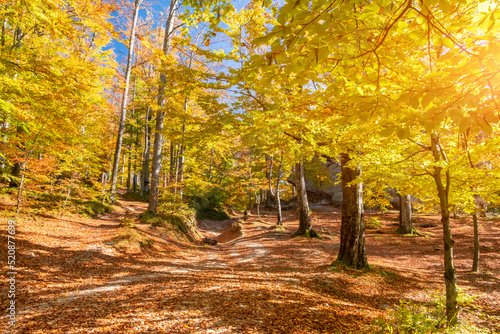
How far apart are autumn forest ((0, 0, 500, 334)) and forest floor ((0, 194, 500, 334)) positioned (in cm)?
5

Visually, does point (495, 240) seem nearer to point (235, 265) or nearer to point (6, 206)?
point (235, 265)

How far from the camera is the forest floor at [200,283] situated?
3301 millimetres

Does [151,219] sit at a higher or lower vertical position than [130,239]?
higher

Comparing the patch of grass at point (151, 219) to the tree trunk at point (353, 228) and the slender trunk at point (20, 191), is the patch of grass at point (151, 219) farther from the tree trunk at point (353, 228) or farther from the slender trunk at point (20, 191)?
the tree trunk at point (353, 228)

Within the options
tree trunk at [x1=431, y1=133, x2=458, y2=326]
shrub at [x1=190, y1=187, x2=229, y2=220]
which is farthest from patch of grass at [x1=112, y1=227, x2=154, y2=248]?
shrub at [x1=190, y1=187, x2=229, y2=220]

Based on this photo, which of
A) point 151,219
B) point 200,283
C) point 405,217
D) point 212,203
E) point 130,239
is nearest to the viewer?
point 200,283

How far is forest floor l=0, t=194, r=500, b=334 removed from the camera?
3301 mm

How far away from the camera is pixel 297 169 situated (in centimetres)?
1187

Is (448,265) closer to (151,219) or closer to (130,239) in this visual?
(130,239)

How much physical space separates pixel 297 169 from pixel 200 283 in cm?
807

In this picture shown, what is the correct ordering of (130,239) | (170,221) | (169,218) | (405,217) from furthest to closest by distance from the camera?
(405,217)
(169,218)
(170,221)
(130,239)

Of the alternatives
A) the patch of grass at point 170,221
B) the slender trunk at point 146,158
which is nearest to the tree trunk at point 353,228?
the patch of grass at point 170,221

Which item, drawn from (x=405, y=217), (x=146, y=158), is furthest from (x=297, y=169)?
(x=146, y=158)

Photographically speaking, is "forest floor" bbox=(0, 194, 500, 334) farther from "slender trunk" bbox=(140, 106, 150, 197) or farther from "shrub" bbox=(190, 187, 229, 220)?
"shrub" bbox=(190, 187, 229, 220)
